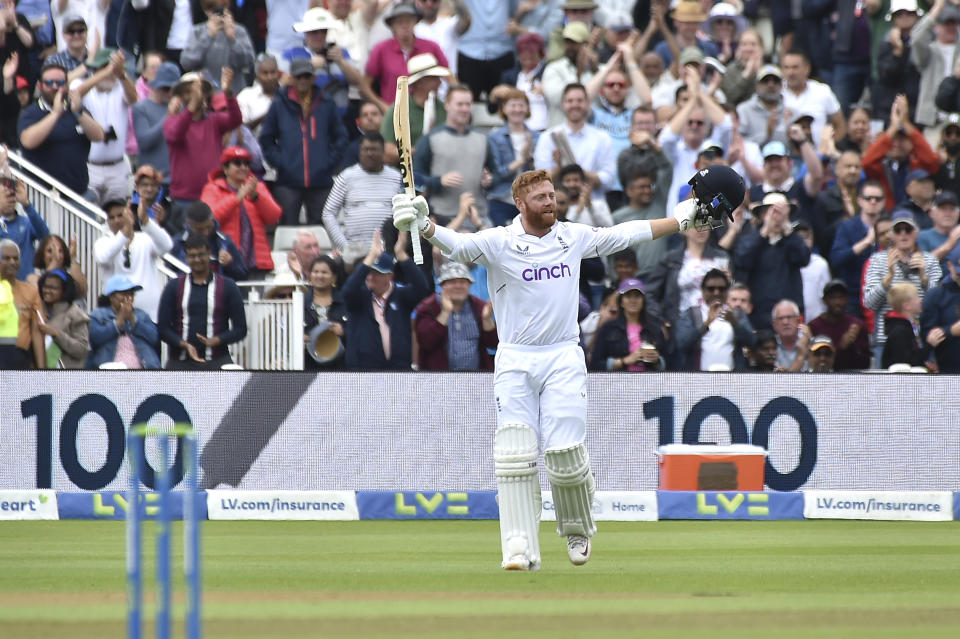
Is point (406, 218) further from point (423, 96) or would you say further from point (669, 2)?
point (669, 2)

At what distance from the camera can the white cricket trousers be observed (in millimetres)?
7773

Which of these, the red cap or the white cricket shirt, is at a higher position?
the red cap

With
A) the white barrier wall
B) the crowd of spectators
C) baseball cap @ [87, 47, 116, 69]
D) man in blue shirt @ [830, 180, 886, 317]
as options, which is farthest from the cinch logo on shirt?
baseball cap @ [87, 47, 116, 69]

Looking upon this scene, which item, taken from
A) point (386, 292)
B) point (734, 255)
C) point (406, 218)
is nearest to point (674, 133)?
point (734, 255)

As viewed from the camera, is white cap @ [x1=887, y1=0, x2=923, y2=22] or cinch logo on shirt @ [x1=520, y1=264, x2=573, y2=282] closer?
cinch logo on shirt @ [x1=520, y1=264, x2=573, y2=282]

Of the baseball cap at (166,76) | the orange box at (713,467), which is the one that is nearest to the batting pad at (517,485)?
the orange box at (713,467)

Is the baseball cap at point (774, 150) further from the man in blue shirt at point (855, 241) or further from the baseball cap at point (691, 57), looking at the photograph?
the baseball cap at point (691, 57)

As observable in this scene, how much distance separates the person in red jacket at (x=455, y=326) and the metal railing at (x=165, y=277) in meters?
1.03

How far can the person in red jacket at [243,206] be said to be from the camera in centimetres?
1357

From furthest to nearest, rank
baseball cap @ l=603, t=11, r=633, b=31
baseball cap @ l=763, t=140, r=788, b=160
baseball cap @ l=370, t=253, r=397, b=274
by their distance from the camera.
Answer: baseball cap @ l=603, t=11, r=633, b=31 → baseball cap @ l=763, t=140, r=788, b=160 → baseball cap @ l=370, t=253, r=397, b=274

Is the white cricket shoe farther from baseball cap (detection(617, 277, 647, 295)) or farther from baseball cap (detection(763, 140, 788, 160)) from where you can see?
baseball cap (detection(763, 140, 788, 160))

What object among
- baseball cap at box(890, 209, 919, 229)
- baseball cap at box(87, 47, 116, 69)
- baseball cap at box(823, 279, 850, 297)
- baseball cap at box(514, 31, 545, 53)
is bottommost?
baseball cap at box(823, 279, 850, 297)

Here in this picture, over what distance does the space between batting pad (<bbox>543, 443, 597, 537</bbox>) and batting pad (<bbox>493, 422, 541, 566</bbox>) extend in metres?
0.12

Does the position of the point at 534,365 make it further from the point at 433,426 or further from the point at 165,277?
the point at 165,277
